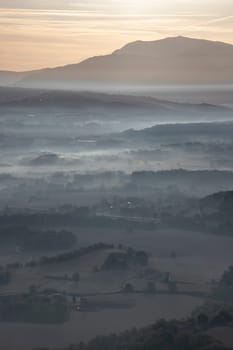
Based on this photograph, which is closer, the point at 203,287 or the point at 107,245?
the point at 203,287

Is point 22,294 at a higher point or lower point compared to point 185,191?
lower

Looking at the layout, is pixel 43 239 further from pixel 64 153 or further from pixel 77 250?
pixel 64 153

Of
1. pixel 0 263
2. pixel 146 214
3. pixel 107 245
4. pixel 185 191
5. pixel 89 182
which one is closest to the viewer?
pixel 0 263

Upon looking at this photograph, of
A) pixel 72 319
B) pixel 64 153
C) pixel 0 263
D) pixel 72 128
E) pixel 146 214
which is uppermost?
pixel 72 128

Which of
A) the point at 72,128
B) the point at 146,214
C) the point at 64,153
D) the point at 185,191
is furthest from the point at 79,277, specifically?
the point at 72,128

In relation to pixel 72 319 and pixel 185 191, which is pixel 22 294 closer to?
pixel 72 319

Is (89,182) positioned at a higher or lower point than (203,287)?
higher

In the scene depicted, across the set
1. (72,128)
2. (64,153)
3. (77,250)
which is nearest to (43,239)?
(77,250)

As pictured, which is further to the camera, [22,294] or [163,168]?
[163,168]

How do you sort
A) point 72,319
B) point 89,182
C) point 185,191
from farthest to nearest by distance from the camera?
point 89,182
point 185,191
point 72,319
